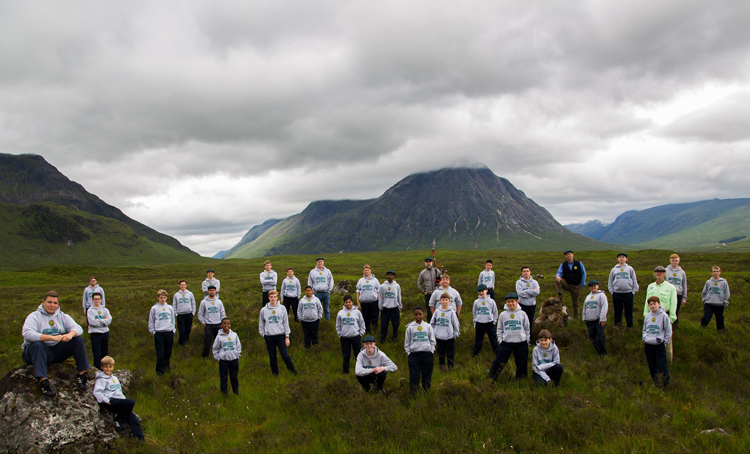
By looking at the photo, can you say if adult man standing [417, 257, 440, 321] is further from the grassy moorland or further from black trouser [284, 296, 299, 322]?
black trouser [284, 296, 299, 322]

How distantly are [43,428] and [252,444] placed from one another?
4013 millimetres

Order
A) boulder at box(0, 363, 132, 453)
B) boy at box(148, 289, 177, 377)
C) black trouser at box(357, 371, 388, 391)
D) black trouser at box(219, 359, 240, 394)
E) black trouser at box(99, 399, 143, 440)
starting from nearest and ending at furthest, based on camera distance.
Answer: boulder at box(0, 363, 132, 453)
black trouser at box(99, 399, 143, 440)
black trouser at box(357, 371, 388, 391)
black trouser at box(219, 359, 240, 394)
boy at box(148, 289, 177, 377)

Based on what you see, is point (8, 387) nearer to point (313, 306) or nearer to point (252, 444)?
point (252, 444)

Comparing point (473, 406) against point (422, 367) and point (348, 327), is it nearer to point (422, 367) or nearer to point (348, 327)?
point (422, 367)

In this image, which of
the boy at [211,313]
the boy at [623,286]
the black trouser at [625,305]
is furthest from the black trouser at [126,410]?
the black trouser at [625,305]

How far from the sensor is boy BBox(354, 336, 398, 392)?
32.6ft

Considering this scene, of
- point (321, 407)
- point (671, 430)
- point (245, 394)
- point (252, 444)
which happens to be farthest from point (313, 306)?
point (671, 430)

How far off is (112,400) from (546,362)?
35.2 ft

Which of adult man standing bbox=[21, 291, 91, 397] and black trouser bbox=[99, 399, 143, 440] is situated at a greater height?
adult man standing bbox=[21, 291, 91, 397]

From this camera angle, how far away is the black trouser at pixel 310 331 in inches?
589

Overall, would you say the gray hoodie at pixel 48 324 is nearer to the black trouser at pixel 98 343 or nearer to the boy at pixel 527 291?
the black trouser at pixel 98 343

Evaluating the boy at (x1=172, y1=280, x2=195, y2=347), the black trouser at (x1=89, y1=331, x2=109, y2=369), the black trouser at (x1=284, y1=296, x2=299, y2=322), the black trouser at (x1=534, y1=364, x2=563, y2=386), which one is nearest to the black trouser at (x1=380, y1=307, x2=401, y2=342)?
the black trouser at (x1=284, y1=296, x2=299, y2=322)

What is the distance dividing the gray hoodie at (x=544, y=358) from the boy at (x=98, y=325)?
14240 millimetres

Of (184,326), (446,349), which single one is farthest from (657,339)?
(184,326)
